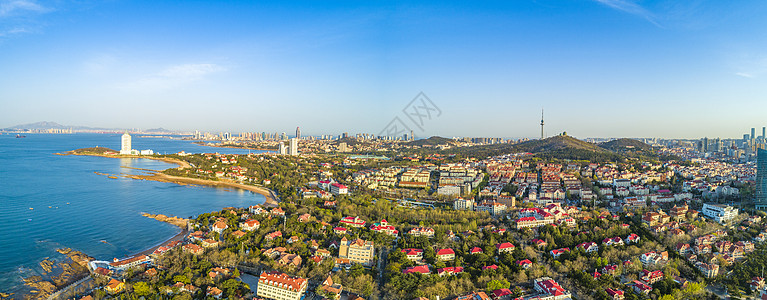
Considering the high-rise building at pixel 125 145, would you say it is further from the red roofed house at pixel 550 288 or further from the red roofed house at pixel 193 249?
the red roofed house at pixel 550 288

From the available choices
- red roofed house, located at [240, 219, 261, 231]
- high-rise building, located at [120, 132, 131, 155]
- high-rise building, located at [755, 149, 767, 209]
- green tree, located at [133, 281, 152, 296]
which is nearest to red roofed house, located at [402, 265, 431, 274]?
green tree, located at [133, 281, 152, 296]

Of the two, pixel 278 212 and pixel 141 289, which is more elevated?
pixel 278 212

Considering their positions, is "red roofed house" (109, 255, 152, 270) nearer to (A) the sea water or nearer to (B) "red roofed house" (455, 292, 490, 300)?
(A) the sea water

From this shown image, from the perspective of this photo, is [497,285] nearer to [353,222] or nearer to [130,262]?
[353,222]

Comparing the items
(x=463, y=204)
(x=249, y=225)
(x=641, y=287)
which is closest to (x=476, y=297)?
(x=641, y=287)

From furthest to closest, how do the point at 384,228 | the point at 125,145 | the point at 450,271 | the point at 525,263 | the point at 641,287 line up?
1. the point at 125,145
2. the point at 384,228
3. the point at 525,263
4. the point at 450,271
5. the point at 641,287

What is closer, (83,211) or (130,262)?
(130,262)

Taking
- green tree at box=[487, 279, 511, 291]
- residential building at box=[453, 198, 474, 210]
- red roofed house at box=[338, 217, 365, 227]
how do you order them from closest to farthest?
green tree at box=[487, 279, 511, 291], red roofed house at box=[338, 217, 365, 227], residential building at box=[453, 198, 474, 210]

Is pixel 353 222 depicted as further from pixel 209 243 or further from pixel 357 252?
pixel 209 243

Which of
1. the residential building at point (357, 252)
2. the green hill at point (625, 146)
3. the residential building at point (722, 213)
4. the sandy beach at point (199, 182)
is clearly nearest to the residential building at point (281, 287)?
the residential building at point (357, 252)


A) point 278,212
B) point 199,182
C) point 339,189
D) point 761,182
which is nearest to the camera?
point 278,212

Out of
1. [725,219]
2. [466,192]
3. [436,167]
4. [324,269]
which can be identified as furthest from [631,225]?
[436,167]

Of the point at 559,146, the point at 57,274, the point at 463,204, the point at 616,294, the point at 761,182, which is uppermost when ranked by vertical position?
the point at 559,146
